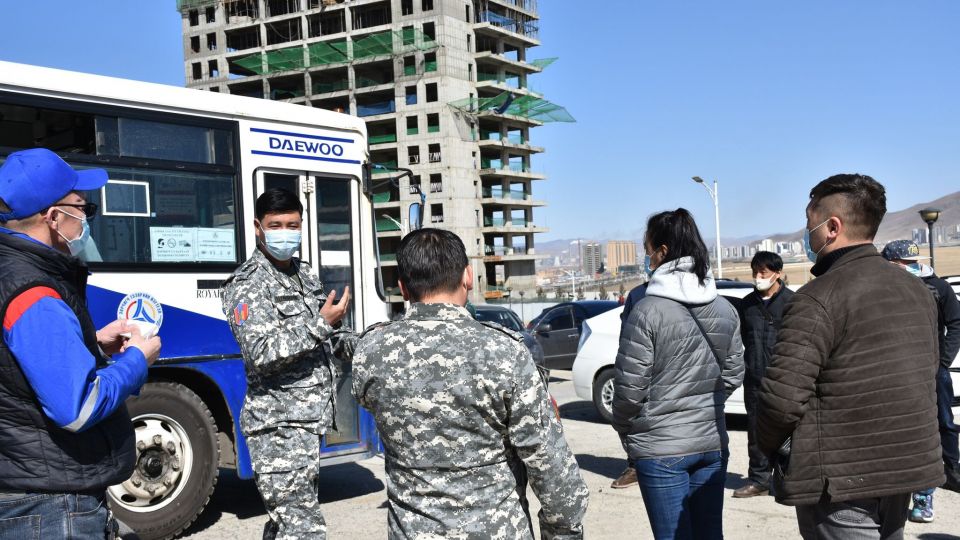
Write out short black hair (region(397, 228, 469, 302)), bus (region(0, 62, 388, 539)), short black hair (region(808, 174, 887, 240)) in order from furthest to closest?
bus (region(0, 62, 388, 539)), short black hair (region(808, 174, 887, 240)), short black hair (region(397, 228, 469, 302))

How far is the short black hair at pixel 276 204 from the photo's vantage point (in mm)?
4549

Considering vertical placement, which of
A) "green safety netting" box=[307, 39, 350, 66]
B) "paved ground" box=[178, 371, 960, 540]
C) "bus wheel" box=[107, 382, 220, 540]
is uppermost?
"green safety netting" box=[307, 39, 350, 66]

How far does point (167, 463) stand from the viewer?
6.25 meters

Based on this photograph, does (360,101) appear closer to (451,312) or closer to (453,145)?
(453,145)

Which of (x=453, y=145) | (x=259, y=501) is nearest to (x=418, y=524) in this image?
(x=259, y=501)

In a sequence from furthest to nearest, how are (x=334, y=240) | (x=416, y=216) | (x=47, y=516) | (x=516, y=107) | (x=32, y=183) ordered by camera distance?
(x=516, y=107)
(x=416, y=216)
(x=334, y=240)
(x=32, y=183)
(x=47, y=516)

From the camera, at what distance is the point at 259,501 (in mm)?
7453

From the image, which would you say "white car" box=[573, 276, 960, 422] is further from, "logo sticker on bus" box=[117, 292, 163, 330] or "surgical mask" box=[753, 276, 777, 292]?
"logo sticker on bus" box=[117, 292, 163, 330]

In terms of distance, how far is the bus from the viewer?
5965 mm

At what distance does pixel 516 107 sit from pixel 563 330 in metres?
58.1

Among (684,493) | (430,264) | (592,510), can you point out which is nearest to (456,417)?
(430,264)

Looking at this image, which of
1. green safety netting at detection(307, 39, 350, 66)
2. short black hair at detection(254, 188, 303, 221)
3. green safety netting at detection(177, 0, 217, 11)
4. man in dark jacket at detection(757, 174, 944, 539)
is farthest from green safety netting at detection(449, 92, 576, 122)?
man in dark jacket at detection(757, 174, 944, 539)

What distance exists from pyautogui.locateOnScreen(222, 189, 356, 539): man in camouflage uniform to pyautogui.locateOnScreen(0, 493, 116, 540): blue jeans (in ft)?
4.74

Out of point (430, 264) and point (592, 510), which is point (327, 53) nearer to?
point (592, 510)
